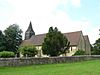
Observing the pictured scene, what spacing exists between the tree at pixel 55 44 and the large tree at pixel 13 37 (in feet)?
92.4

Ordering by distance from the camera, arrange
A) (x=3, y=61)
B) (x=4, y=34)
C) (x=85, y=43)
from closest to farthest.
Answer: (x=3, y=61) → (x=85, y=43) → (x=4, y=34)

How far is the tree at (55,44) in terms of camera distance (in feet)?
206

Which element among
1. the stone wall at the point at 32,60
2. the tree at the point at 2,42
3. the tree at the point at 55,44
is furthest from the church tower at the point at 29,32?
the stone wall at the point at 32,60

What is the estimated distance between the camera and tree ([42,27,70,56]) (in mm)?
62719

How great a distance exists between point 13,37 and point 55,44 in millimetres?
34621

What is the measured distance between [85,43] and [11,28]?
28.7 metres

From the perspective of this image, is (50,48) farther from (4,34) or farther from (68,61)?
(4,34)

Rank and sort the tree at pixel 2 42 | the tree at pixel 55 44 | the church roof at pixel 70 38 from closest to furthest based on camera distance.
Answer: the tree at pixel 55 44 < the church roof at pixel 70 38 < the tree at pixel 2 42

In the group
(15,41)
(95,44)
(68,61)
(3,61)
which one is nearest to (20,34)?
(15,41)

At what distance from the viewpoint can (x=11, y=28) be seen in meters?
94.7

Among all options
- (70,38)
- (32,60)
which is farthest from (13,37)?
(32,60)

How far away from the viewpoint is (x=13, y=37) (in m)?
93.6

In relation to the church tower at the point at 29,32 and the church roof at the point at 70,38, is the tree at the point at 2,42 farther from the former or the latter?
the church tower at the point at 29,32

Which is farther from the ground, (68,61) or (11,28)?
(11,28)
